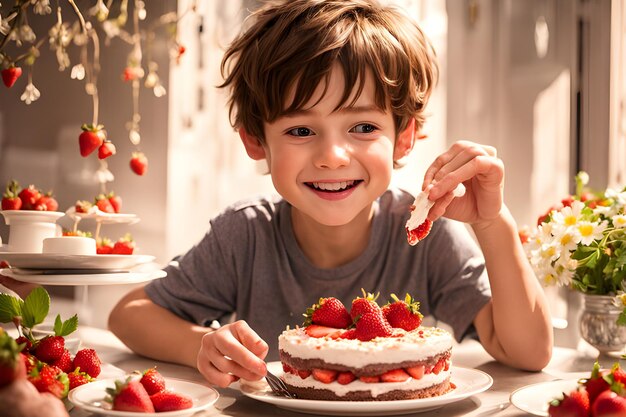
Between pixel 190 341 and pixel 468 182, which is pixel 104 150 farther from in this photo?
pixel 468 182

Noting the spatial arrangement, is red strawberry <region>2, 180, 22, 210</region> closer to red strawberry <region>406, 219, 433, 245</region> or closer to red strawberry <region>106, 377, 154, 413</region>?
red strawberry <region>106, 377, 154, 413</region>

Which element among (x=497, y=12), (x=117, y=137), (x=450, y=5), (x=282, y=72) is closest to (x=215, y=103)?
(x=117, y=137)

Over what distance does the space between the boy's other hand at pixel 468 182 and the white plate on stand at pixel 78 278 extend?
479 millimetres

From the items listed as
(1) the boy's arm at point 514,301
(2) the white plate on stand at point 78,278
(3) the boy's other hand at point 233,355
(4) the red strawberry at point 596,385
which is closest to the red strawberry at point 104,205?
(2) the white plate on stand at point 78,278

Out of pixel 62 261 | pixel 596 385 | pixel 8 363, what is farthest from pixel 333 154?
pixel 8 363

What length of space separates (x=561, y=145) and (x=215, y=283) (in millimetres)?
2156

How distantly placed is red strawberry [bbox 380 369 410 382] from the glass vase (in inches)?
26.4

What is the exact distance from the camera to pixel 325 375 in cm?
96

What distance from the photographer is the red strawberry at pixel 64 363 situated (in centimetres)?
101

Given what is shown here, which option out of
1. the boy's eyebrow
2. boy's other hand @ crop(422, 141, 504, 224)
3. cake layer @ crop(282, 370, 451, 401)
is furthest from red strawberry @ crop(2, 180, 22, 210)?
boy's other hand @ crop(422, 141, 504, 224)

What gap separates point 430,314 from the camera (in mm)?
1612

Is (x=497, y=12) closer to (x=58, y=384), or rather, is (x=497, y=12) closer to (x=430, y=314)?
(x=430, y=314)

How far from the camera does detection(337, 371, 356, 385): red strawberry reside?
95cm

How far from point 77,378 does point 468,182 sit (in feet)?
2.41
